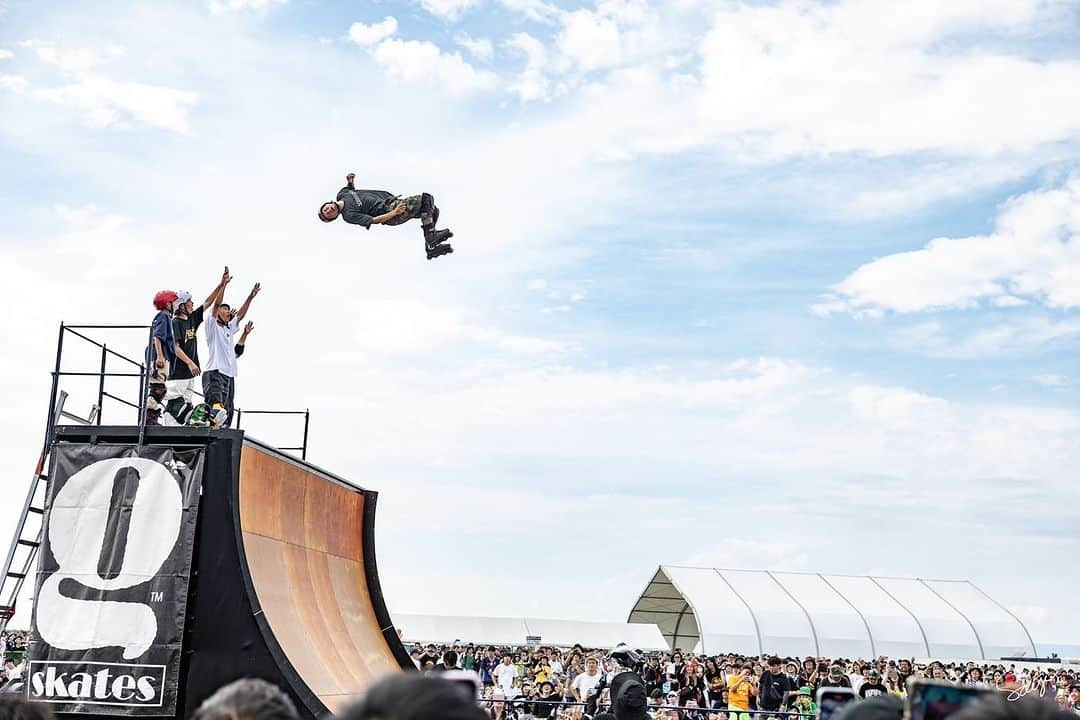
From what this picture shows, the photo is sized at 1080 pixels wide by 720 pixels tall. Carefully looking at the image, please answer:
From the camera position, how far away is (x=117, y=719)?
431 inches

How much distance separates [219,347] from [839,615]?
2992 cm

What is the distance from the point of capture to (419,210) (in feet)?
42.3

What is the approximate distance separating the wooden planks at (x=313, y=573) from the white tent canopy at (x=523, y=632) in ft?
80.0

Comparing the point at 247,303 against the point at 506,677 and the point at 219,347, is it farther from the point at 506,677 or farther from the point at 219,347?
the point at 506,677

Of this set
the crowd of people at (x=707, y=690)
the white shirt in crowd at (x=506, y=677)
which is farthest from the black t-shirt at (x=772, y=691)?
the white shirt in crowd at (x=506, y=677)

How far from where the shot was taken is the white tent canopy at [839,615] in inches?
1467


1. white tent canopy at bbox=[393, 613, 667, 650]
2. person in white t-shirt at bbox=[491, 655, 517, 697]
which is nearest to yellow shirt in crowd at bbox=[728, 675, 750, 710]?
person in white t-shirt at bbox=[491, 655, 517, 697]

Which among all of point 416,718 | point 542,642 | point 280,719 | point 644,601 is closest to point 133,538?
point 280,719

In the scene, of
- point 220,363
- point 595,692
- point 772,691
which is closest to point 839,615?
point 772,691

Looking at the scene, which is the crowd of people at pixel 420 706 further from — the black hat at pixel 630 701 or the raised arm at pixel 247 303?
the raised arm at pixel 247 303

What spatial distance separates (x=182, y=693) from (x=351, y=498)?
4536 mm

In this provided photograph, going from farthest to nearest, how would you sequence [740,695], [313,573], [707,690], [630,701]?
1. [707,690]
2. [740,695]
3. [313,573]
4. [630,701]

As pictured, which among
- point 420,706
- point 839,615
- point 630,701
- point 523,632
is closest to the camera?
point 420,706

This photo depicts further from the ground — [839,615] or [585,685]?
[839,615]
